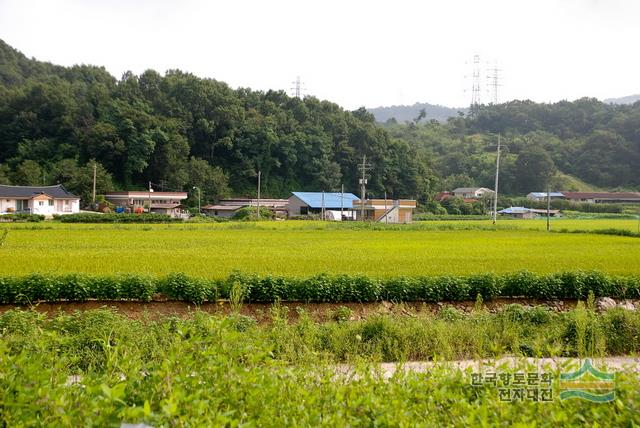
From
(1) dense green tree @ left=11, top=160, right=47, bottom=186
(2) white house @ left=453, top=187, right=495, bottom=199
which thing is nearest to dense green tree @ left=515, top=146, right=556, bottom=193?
(2) white house @ left=453, top=187, right=495, bottom=199

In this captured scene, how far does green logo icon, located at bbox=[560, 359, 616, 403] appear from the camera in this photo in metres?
3.90

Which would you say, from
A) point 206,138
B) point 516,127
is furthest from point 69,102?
point 516,127

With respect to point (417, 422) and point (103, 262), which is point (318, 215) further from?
point (417, 422)

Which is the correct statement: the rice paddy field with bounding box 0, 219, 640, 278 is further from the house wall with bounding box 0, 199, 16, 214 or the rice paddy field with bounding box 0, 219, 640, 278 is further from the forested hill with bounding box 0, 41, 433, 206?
the forested hill with bounding box 0, 41, 433, 206

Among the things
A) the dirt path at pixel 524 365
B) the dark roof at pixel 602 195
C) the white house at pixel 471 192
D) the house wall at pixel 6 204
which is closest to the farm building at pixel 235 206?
the house wall at pixel 6 204

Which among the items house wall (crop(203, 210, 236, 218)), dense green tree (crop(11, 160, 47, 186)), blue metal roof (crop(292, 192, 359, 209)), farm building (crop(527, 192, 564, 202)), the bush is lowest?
house wall (crop(203, 210, 236, 218))

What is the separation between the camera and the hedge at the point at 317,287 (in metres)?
12.0

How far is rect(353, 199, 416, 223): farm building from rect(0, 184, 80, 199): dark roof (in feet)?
104

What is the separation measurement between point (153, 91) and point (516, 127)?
271 feet

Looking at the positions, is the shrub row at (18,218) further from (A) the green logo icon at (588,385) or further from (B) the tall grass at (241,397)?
(A) the green logo icon at (588,385)

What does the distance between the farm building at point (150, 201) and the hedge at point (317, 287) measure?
44.8 m

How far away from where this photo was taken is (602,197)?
79.1 metres

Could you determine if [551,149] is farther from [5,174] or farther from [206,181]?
[5,174]

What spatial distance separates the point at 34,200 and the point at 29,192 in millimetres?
1496
